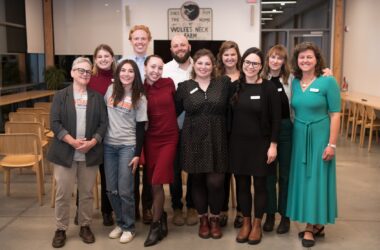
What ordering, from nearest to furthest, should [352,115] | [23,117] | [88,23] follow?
1. [23,117]
2. [352,115]
3. [88,23]

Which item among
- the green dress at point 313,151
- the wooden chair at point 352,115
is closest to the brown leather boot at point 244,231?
the green dress at point 313,151

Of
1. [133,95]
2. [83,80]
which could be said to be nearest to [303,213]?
[133,95]

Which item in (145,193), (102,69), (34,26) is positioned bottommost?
(145,193)

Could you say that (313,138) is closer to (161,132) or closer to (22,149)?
(161,132)

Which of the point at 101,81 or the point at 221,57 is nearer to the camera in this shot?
the point at 101,81

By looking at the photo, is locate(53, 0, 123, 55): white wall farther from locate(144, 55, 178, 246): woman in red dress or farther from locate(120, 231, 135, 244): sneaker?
locate(120, 231, 135, 244): sneaker

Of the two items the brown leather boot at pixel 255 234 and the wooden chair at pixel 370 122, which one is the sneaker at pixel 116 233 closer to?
the brown leather boot at pixel 255 234

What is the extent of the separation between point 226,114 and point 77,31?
837 cm

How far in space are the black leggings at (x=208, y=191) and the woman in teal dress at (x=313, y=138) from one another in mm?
593

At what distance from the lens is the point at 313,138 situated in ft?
10.5

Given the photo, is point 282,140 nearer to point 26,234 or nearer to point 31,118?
point 26,234

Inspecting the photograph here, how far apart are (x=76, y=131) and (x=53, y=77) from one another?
7613 millimetres

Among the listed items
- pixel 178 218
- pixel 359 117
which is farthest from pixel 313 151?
pixel 359 117

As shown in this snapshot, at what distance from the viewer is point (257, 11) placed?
31.2 ft
